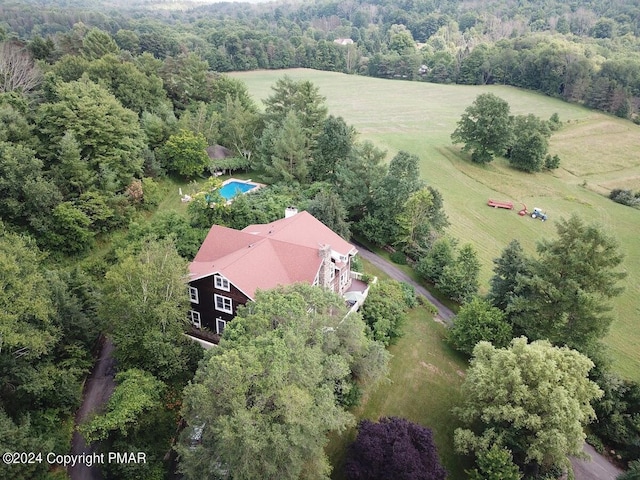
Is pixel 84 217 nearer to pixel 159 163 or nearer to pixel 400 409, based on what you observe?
pixel 159 163

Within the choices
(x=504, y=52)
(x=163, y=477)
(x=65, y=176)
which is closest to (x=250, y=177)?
(x=65, y=176)

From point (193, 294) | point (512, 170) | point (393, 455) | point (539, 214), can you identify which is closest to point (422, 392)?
point (393, 455)

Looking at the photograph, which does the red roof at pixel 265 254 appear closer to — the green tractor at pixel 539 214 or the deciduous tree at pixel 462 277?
the deciduous tree at pixel 462 277

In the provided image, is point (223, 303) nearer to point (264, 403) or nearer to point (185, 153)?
point (264, 403)

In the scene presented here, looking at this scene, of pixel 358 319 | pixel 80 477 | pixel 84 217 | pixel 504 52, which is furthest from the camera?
pixel 504 52

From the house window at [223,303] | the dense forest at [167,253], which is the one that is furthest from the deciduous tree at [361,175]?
the house window at [223,303]

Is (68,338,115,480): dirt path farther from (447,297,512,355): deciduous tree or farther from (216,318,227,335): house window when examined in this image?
(447,297,512,355): deciduous tree

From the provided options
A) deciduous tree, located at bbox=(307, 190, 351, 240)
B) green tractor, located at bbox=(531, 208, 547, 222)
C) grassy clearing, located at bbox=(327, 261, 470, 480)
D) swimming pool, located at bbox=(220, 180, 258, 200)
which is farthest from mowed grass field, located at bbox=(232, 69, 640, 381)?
swimming pool, located at bbox=(220, 180, 258, 200)

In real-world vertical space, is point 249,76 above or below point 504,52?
below
